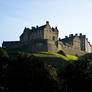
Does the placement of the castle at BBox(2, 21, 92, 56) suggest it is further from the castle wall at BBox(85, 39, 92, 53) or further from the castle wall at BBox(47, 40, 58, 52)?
the castle wall at BBox(85, 39, 92, 53)

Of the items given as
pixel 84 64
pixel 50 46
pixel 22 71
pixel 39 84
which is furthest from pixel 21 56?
pixel 50 46

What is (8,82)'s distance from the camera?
4038 cm

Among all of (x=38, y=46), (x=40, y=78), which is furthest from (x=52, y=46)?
(x=40, y=78)

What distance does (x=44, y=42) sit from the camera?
89625mm

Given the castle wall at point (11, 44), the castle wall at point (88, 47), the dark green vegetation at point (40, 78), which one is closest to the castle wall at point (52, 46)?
the castle wall at point (11, 44)

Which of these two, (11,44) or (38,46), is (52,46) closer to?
(38,46)

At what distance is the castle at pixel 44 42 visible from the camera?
89.9 m

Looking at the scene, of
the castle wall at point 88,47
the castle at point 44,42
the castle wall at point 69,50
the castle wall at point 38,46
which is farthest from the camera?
the castle wall at point 88,47

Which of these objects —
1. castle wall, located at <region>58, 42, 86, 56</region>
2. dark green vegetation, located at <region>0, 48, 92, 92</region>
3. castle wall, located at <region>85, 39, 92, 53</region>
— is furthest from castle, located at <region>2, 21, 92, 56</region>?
dark green vegetation, located at <region>0, 48, 92, 92</region>

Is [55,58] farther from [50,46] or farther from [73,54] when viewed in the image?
[73,54]

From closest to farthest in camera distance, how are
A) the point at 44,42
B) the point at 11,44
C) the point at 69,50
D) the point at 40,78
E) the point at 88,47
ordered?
1. the point at 40,78
2. the point at 44,42
3. the point at 69,50
4. the point at 11,44
5. the point at 88,47

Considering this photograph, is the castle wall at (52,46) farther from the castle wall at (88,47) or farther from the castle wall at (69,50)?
the castle wall at (88,47)

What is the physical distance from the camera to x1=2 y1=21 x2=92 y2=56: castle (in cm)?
8988

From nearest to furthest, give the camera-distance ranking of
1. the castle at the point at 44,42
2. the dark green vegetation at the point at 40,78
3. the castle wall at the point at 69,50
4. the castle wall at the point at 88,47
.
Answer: the dark green vegetation at the point at 40,78, the castle at the point at 44,42, the castle wall at the point at 69,50, the castle wall at the point at 88,47
